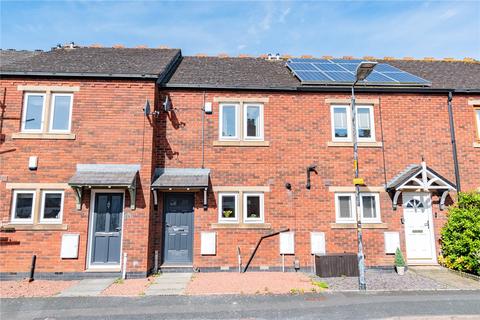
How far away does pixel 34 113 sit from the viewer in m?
9.75

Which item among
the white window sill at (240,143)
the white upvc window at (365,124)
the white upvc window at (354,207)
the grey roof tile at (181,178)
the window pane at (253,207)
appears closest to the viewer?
the grey roof tile at (181,178)

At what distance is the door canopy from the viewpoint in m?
9.87

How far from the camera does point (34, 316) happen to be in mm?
6234

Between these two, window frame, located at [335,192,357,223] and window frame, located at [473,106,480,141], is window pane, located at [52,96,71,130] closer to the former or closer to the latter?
window frame, located at [335,192,357,223]

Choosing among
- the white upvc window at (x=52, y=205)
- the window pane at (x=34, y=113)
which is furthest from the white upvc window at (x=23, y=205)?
the window pane at (x=34, y=113)

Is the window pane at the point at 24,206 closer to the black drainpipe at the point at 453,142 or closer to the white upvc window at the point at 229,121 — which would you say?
the white upvc window at the point at 229,121

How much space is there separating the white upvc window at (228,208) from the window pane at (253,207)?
39 centimetres

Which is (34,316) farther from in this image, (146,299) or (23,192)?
(23,192)

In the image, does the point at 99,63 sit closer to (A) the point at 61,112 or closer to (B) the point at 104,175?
(A) the point at 61,112

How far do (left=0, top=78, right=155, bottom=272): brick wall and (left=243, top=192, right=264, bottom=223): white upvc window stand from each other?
9.69ft

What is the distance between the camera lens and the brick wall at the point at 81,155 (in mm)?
9000

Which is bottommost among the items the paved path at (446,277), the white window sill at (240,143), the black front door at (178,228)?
the paved path at (446,277)

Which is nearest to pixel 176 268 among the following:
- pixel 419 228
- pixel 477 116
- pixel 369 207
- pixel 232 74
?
pixel 369 207

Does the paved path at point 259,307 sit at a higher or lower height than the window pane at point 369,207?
lower
